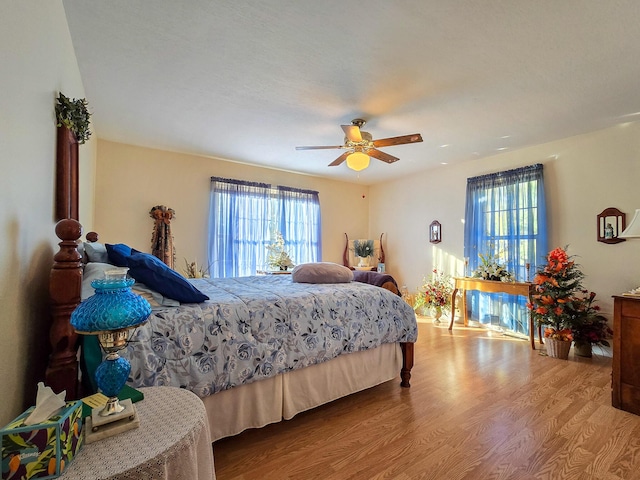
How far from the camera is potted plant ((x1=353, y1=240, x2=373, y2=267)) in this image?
592cm

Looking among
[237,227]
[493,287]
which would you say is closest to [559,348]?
[493,287]

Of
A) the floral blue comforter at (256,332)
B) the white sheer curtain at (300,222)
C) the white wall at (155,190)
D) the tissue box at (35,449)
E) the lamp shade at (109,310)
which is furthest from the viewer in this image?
the white sheer curtain at (300,222)

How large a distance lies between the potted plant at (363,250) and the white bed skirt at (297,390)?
3.45 meters

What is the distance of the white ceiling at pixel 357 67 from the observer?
1.76 meters

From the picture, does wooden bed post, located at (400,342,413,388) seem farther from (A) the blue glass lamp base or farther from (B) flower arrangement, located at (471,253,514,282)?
(B) flower arrangement, located at (471,253,514,282)

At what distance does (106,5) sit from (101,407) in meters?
2.15

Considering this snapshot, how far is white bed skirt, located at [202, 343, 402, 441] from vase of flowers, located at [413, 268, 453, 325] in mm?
2558

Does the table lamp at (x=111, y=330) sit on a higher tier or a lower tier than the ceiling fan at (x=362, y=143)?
lower

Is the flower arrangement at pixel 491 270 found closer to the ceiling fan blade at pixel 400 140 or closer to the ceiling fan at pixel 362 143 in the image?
the ceiling fan at pixel 362 143

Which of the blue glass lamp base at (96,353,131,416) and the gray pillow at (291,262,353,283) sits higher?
the gray pillow at (291,262,353,283)

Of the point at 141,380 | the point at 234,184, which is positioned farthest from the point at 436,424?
the point at 234,184

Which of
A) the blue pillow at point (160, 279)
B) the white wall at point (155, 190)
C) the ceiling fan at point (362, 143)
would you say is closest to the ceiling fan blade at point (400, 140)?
the ceiling fan at point (362, 143)

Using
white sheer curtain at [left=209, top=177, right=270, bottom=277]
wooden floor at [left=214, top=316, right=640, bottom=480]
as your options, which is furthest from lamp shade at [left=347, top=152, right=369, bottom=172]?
white sheer curtain at [left=209, top=177, right=270, bottom=277]

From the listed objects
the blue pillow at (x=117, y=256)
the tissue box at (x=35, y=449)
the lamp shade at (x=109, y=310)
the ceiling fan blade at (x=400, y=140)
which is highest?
the ceiling fan blade at (x=400, y=140)
